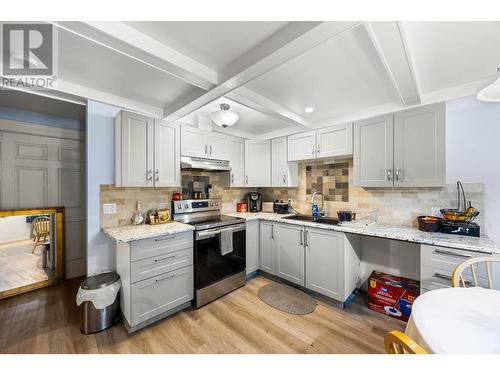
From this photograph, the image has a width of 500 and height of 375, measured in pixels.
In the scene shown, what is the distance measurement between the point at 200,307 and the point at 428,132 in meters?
2.98

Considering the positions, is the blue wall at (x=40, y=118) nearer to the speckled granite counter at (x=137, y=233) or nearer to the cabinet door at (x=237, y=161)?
the speckled granite counter at (x=137, y=233)

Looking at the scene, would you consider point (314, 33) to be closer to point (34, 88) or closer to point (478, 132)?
point (478, 132)

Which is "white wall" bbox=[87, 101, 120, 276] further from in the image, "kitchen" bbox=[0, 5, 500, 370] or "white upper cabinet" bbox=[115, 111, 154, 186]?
"white upper cabinet" bbox=[115, 111, 154, 186]

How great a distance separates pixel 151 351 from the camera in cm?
158

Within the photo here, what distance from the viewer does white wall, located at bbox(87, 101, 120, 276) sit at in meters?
2.08

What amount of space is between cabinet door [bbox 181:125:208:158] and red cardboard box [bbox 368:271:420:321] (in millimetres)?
2580

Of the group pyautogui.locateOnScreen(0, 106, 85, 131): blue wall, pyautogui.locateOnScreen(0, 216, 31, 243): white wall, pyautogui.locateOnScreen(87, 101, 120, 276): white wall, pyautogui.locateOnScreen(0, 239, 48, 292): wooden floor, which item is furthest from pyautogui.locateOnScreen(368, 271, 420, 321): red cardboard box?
pyautogui.locateOnScreen(0, 106, 85, 131): blue wall

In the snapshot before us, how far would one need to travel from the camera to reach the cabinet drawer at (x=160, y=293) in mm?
1787

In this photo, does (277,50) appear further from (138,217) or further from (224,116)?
(138,217)

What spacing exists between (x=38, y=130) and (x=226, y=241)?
2.87m

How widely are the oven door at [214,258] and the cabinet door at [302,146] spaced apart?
130cm

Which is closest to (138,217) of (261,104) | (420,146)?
(261,104)

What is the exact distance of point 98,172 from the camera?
215 centimetres

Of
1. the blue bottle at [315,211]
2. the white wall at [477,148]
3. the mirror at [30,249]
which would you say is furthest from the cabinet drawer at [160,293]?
the white wall at [477,148]
